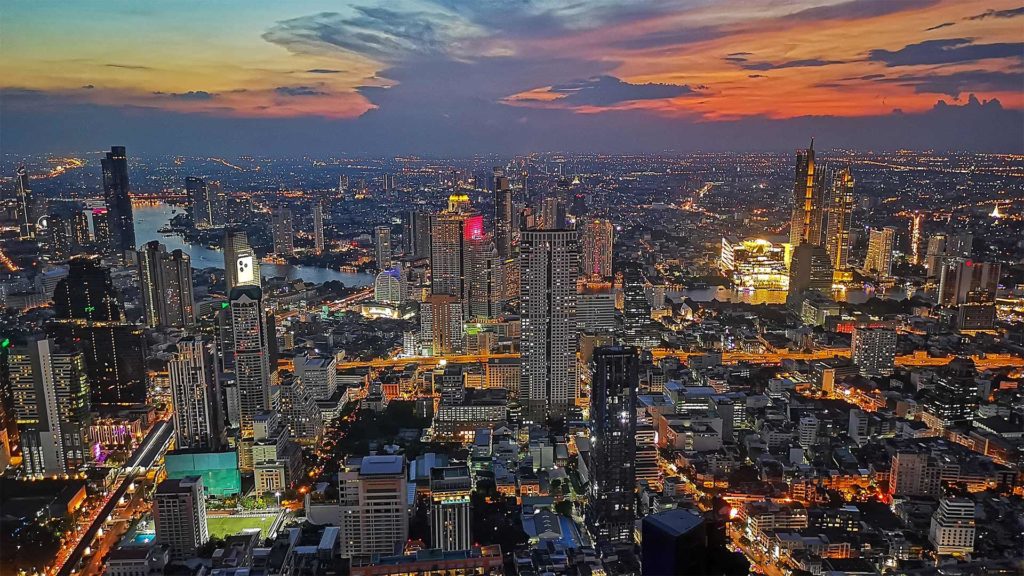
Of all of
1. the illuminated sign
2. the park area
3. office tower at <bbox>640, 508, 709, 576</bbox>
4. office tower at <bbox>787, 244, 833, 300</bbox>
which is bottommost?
the park area

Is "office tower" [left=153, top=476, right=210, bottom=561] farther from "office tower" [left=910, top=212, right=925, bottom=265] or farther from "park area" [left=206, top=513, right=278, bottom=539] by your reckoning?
"office tower" [left=910, top=212, right=925, bottom=265]

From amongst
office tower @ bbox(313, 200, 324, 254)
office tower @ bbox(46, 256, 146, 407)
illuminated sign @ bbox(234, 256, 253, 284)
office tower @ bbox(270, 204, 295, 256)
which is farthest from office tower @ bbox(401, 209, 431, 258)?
office tower @ bbox(46, 256, 146, 407)

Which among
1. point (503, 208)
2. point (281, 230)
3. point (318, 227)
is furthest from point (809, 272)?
point (281, 230)

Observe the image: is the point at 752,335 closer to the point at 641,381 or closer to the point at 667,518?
the point at 641,381

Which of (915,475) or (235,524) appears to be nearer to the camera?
(235,524)

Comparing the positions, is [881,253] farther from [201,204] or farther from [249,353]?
[201,204]

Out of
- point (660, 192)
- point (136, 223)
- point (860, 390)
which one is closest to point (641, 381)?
point (860, 390)
